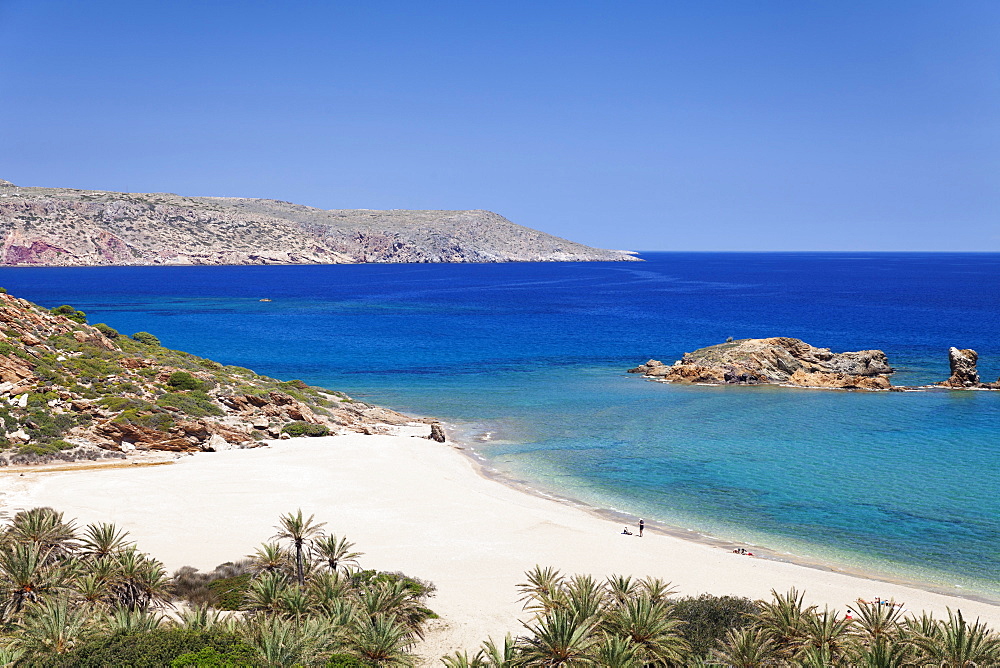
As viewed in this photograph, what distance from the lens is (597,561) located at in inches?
949

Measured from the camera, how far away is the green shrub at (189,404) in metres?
40.6

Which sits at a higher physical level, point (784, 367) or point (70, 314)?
point (70, 314)

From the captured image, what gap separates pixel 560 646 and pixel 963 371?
53.7 metres

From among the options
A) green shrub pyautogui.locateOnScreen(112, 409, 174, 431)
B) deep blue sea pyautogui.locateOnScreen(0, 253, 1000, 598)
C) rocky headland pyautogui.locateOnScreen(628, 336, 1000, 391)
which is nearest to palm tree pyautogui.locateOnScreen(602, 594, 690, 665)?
deep blue sea pyautogui.locateOnScreen(0, 253, 1000, 598)

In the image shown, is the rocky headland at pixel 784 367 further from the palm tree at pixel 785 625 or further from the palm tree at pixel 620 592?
the palm tree at pixel 785 625

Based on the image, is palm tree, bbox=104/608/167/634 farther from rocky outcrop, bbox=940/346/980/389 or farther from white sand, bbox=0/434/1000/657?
rocky outcrop, bbox=940/346/980/389

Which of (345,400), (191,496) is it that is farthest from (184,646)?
(345,400)

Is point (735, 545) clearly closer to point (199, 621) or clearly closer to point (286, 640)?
point (286, 640)

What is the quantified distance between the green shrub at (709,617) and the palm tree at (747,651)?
1.10 meters

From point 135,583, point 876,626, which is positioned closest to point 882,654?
point 876,626

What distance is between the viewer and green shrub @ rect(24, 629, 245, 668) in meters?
14.0

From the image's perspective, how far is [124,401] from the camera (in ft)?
129

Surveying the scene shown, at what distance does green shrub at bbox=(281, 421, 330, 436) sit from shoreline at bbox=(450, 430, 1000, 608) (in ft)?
33.7

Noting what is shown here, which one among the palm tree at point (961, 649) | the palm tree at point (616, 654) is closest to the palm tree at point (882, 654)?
the palm tree at point (961, 649)
